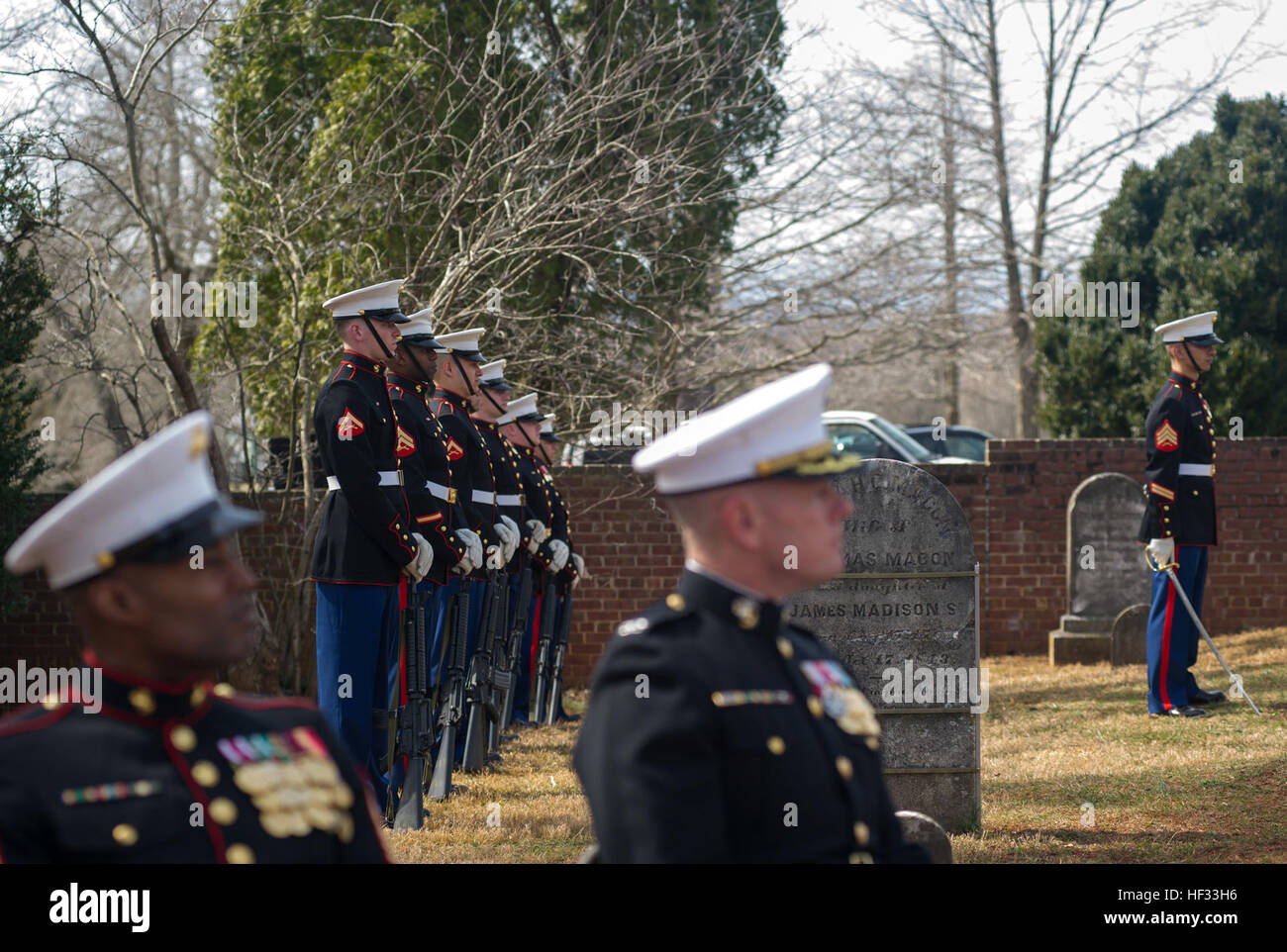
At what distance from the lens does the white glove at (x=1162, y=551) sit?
29.1 ft

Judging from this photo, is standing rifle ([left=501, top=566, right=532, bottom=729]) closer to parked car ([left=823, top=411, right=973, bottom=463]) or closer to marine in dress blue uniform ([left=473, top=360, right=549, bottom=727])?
marine in dress blue uniform ([left=473, top=360, right=549, bottom=727])

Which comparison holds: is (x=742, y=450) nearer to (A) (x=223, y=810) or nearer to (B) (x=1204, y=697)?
(A) (x=223, y=810)

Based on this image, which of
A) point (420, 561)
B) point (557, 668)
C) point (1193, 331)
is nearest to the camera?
point (420, 561)

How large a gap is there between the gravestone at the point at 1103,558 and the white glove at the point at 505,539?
575 cm

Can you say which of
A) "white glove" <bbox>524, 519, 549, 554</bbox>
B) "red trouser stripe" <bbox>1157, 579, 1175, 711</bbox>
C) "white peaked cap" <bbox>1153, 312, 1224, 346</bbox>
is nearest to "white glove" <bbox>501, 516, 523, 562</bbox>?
"white glove" <bbox>524, 519, 549, 554</bbox>

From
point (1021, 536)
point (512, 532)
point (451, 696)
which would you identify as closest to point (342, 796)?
point (451, 696)

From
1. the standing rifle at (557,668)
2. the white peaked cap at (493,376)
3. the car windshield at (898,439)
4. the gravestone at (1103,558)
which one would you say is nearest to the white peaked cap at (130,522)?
the white peaked cap at (493,376)

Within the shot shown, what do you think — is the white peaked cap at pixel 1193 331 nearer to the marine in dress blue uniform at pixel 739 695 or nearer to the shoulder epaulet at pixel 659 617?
the marine in dress blue uniform at pixel 739 695

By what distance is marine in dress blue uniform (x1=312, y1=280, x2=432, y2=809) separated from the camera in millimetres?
6160

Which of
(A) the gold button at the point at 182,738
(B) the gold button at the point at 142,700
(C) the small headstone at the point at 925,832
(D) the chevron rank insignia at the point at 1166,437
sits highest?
(D) the chevron rank insignia at the point at 1166,437

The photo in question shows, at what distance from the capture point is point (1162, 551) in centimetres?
888

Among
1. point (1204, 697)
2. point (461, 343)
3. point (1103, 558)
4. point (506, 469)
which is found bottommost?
point (1204, 697)

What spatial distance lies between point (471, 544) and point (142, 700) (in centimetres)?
503

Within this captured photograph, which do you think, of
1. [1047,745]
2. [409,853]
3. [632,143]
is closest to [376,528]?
[409,853]
